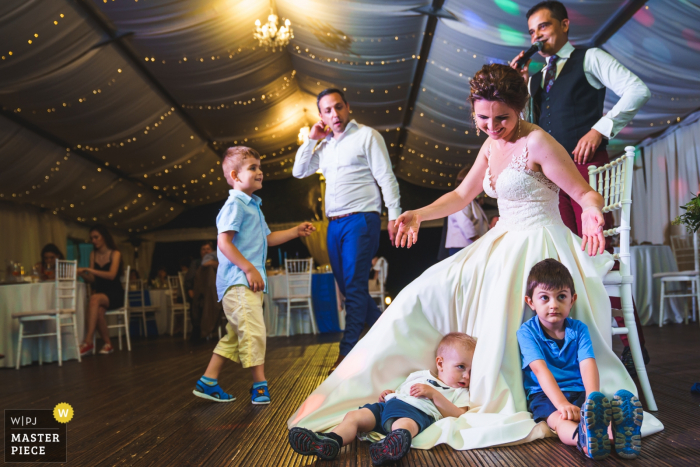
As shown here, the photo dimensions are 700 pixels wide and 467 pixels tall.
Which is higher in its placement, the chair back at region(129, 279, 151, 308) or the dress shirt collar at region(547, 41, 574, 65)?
the dress shirt collar at region(547, 41, 574, 65)

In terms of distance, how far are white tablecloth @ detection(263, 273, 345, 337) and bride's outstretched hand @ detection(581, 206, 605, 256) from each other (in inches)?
206

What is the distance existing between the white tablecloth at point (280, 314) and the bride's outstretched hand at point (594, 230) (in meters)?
5.23

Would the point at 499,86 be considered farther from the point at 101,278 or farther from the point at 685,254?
the point at 685,254

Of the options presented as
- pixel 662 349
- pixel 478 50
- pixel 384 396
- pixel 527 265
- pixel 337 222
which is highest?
pixel 478 50

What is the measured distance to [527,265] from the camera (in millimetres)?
1732

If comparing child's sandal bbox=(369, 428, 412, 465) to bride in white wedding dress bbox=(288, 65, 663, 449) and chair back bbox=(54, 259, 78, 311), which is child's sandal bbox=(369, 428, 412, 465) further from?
chair back bbox=(54, 259, 78, 311)

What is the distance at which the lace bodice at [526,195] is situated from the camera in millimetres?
1827

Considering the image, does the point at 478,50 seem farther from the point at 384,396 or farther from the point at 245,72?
the point at 384,396

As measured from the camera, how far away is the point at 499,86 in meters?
1.69

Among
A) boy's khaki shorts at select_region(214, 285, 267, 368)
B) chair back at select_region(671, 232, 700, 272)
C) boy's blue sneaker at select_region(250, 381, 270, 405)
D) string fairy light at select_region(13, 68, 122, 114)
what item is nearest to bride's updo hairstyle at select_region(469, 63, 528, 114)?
boy's khaki shorts at select_region(214, 285, 267, 368)

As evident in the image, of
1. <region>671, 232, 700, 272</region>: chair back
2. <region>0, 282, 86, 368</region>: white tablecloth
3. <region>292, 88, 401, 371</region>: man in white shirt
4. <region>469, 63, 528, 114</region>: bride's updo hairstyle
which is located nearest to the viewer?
<region>469, 63, 528, 114</region>: bride's updo hairstyle

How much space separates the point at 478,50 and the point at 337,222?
3584 mm

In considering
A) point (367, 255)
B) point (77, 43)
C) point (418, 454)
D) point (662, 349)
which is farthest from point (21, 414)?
point (77, 43)

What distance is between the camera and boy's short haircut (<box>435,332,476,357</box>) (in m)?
1.75
